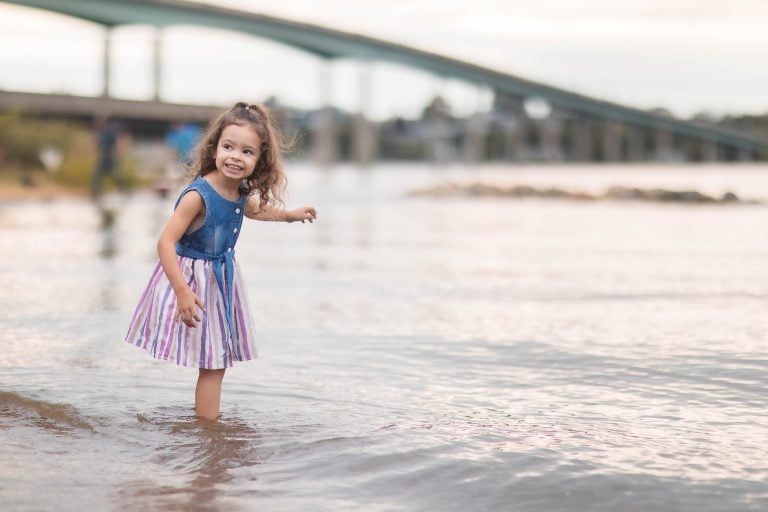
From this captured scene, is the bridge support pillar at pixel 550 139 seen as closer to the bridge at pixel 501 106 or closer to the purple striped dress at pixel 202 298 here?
the bridge at pixel 501 106

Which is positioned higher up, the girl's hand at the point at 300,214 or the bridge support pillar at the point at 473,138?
the bridge support pillar at the point at 473,138

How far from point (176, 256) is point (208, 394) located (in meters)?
0.61

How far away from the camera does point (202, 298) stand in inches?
179

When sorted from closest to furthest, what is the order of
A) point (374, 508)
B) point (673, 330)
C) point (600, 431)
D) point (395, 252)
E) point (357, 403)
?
point (374, 508), point (600, 431), point (357, 403), point (673, 330), point (395, 252)

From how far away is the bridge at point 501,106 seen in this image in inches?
2768

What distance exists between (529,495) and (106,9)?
70422 mm

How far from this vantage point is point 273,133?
4559 millimetres

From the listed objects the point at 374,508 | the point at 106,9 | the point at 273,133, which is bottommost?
the point at 374,508

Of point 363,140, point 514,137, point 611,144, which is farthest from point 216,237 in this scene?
point 611,144

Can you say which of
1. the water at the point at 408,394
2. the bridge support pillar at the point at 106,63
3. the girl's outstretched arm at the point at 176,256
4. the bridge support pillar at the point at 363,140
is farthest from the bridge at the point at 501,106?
the girl's outstretched arm at the point at 176,256

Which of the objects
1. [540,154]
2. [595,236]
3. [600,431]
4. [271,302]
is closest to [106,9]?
[540,154]

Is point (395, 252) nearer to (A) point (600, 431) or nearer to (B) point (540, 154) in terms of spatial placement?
(A) point (600, 431)

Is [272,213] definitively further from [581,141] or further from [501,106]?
[581,141]

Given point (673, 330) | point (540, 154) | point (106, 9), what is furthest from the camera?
point (540, 154)
